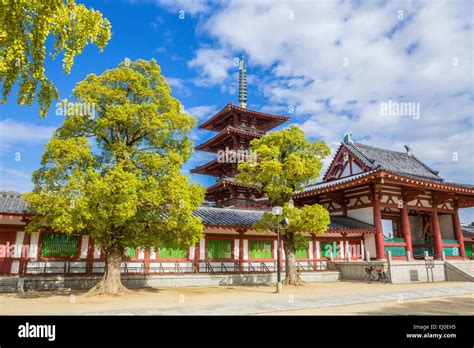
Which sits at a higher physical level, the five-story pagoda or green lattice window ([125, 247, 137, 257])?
the five-story pagoda

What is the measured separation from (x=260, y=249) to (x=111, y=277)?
1084 centimetres

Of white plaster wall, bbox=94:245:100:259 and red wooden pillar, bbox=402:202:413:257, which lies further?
red wooden pillar, bbox=402:202:413:257

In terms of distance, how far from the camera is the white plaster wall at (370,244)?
23.7 m

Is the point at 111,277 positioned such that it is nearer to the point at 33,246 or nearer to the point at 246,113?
the point at 33,246

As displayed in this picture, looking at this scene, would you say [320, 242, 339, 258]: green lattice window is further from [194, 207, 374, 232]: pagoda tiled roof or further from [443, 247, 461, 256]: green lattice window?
[443, 247, 461, 256]: green lattice window

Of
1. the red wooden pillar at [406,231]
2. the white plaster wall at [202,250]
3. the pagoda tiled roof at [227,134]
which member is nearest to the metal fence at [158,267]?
the white plaster wall at [202,250]

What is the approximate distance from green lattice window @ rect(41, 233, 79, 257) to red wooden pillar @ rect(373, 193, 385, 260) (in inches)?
725

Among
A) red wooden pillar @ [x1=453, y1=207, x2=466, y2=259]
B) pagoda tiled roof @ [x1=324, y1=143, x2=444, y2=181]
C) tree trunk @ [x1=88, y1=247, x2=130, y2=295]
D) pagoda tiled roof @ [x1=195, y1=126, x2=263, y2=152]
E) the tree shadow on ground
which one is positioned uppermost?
pagoda tiled roof @ [x1=195, y1=126, x2=263, y2=152]

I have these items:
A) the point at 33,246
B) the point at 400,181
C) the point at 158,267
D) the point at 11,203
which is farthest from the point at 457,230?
the point at 11,203

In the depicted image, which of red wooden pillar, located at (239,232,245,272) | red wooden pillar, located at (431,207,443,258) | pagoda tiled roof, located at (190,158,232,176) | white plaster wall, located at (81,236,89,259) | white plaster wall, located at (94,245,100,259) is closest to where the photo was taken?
white plaster wall, located at (81,236,89,259)

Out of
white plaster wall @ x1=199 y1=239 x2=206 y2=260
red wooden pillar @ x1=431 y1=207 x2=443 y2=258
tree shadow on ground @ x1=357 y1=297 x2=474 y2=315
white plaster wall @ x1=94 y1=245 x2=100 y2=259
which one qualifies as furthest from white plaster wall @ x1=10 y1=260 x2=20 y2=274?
red wooden pillar @ x1=431 y1=207 x2=443 y2=258

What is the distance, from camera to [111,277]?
1345 cm

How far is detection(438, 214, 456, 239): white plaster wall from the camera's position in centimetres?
2747
